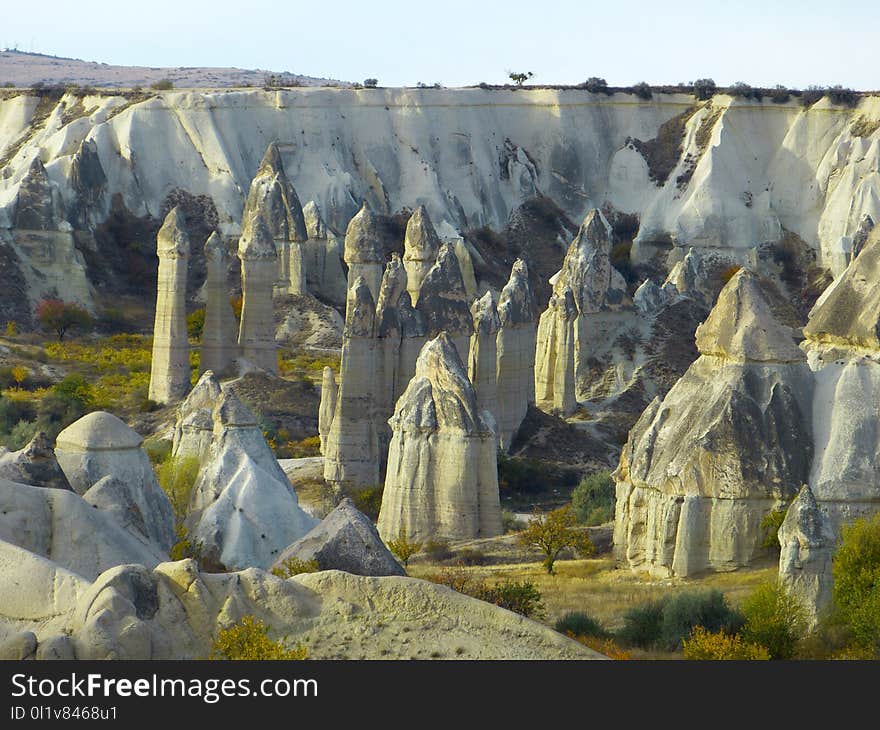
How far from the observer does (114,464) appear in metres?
28.9

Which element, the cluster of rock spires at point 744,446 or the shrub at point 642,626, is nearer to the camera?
the shrub at point 642,626

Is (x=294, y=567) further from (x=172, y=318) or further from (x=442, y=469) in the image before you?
(x=172, y=318)

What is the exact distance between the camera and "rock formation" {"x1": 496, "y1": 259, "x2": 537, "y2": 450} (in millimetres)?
48344

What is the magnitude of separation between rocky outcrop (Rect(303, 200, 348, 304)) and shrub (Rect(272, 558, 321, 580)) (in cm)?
4574

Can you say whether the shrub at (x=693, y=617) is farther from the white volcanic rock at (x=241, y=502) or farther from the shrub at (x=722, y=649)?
the white volcanic rock at (x=241, y=502)

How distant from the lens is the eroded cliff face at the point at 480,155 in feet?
247

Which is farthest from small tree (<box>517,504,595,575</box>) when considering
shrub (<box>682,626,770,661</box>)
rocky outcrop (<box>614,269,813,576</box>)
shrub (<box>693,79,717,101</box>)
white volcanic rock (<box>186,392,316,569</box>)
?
shrub (<box>693,79,717,101</box>)

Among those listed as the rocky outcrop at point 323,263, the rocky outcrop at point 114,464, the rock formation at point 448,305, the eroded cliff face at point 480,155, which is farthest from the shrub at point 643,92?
the rocky outcrop at point 114,464

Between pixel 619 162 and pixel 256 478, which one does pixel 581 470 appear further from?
pixel 619 162

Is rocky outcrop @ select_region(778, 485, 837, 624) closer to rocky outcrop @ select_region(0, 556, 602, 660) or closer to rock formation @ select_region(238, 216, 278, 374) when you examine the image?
rocky outcrop @ select_region(0, 556, 602, 660)

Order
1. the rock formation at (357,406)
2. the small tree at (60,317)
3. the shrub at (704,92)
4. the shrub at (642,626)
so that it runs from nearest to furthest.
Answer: the shrub at (642,626) < the rock formation at (357,406) < the small tree at (60,317) < the shrub at (704,92)

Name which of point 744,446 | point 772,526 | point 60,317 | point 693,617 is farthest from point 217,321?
point 693,617

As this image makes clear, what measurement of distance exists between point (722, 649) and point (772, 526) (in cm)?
734

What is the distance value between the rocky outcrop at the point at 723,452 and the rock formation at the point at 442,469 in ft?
17.1
